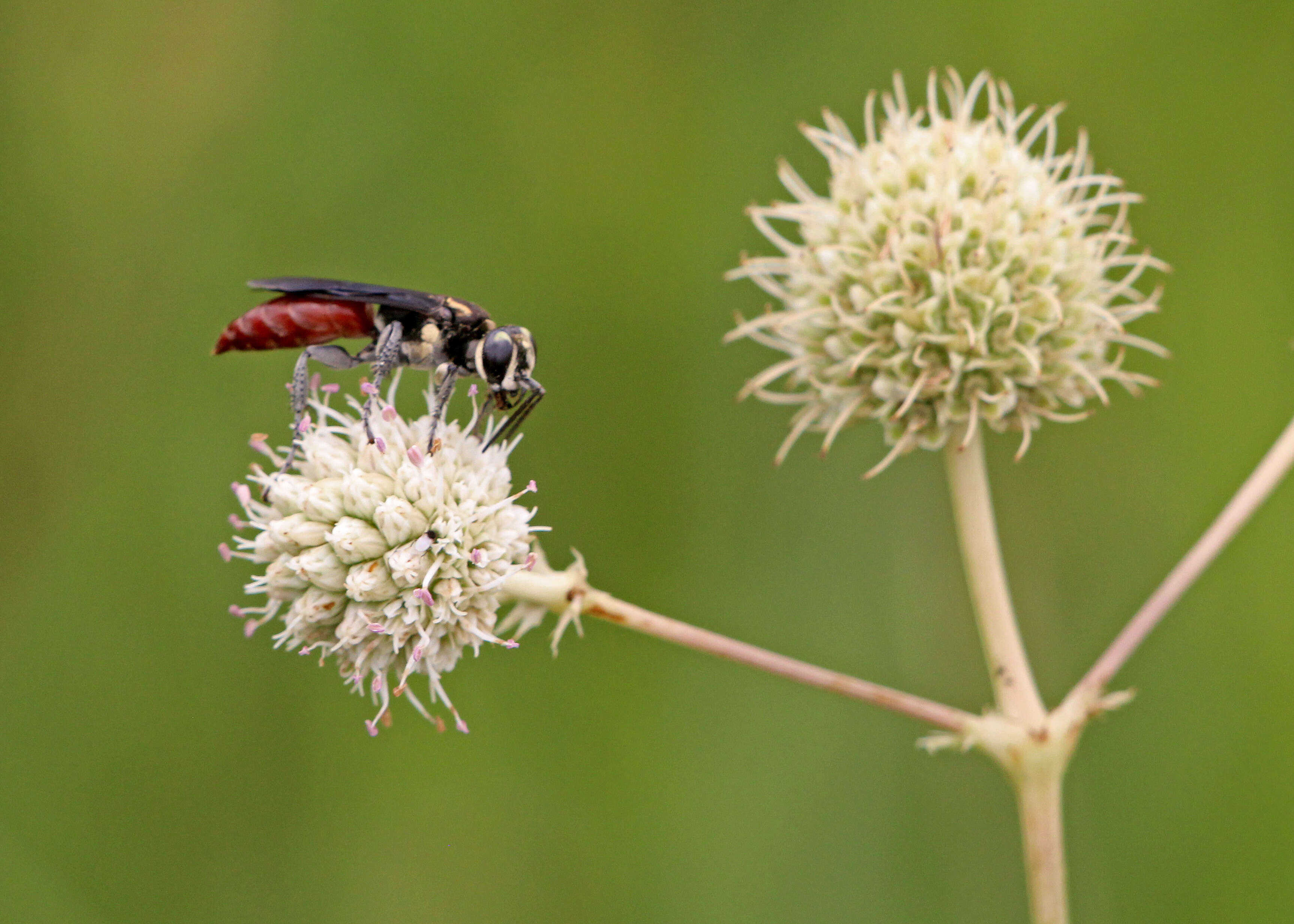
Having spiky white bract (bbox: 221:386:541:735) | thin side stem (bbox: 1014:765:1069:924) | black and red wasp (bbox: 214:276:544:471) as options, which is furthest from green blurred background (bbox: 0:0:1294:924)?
spiky white bract (bbox: 221:386:541:735)

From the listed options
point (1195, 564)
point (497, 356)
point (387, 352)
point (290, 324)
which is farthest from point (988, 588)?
point (290, 324)

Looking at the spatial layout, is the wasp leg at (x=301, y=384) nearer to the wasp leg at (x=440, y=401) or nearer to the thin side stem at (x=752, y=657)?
the wasp leg at (x=440, y=401)

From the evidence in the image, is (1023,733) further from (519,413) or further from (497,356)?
(497,356)

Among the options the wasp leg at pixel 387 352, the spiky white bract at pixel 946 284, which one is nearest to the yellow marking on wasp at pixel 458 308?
the wasp leg at pixel 387 352

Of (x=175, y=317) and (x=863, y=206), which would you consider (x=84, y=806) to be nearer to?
(x=175, y=317)

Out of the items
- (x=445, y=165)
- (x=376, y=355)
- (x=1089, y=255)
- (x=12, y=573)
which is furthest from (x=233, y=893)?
(x=1089, y=255)
